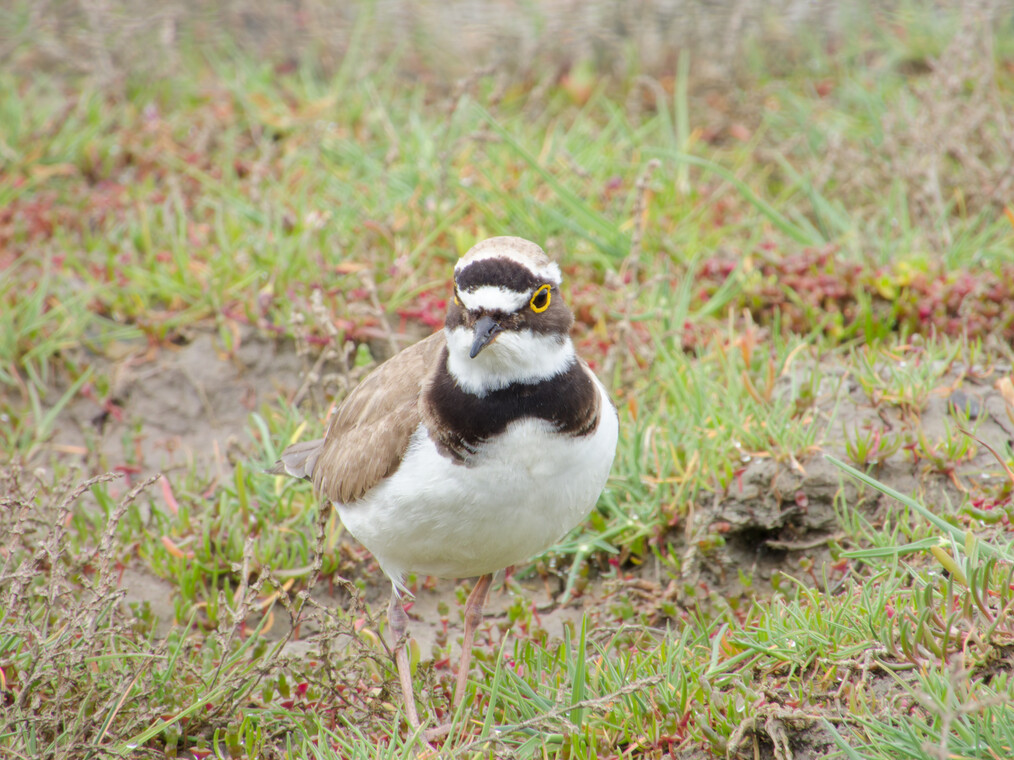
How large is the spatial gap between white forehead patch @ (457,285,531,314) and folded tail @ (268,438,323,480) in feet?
4.61

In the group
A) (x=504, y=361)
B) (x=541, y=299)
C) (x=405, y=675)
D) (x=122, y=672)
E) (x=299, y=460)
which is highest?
(x=541, y=299)

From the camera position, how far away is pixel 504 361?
365 cm

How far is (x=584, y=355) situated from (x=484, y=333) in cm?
249

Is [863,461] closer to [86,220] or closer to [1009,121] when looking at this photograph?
[1009,121]

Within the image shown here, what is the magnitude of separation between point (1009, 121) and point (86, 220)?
20.6 ft

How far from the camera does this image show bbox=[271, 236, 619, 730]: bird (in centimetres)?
363

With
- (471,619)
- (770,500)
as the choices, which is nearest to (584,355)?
(770,500)

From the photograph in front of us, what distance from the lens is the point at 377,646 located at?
15.2 feet

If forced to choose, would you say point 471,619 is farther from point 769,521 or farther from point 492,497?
point 769,521

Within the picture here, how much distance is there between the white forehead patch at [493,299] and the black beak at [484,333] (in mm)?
42

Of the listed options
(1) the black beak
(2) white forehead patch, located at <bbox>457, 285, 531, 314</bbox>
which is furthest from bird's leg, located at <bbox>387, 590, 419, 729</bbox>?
(2) white forehead patch, located at <bbox>457, 285, 531, 314</bbox>

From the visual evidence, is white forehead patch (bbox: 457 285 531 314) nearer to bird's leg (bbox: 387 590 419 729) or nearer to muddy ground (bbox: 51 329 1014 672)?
bird's leg (bbox: 387 590 419 729)

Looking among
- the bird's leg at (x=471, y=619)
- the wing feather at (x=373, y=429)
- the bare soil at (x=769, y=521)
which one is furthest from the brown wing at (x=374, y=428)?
the bare soil at (x=769, y=521)

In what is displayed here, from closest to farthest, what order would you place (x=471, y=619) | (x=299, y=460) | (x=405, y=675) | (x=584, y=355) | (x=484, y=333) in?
(x=484, y=333) → (x=405, y=675) → (x=471, y=619) → (x=299, y=460) → (x=584, y=355)
